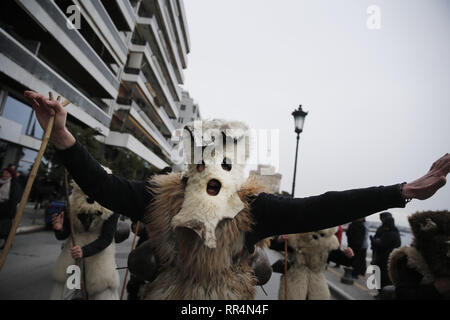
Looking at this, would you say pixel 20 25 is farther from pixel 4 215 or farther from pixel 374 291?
pixel 374 291

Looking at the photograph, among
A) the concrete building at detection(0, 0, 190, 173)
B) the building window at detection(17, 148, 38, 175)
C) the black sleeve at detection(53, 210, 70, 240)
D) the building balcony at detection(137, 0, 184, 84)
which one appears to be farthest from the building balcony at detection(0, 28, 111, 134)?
the building balcony at detection(137, 0, 184, 84)

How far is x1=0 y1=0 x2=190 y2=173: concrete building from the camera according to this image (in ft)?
27.7

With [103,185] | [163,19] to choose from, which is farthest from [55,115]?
[163,19]

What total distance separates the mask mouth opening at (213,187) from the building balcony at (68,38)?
35.3 ft

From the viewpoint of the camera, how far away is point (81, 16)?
10.5 metres

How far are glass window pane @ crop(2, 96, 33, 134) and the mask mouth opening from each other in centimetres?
1248

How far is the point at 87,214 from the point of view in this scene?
8.21 ft

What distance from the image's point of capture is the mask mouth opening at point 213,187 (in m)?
1.21

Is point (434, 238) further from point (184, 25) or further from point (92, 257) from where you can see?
point (184, 25)

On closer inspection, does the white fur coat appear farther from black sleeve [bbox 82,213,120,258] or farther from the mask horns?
the mask horns

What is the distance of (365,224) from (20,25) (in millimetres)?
13553

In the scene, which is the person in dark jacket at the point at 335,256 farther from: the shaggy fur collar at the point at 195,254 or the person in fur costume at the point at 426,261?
the shaggy fur collar at the point at 195,254

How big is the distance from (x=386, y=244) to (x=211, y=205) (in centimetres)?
480
